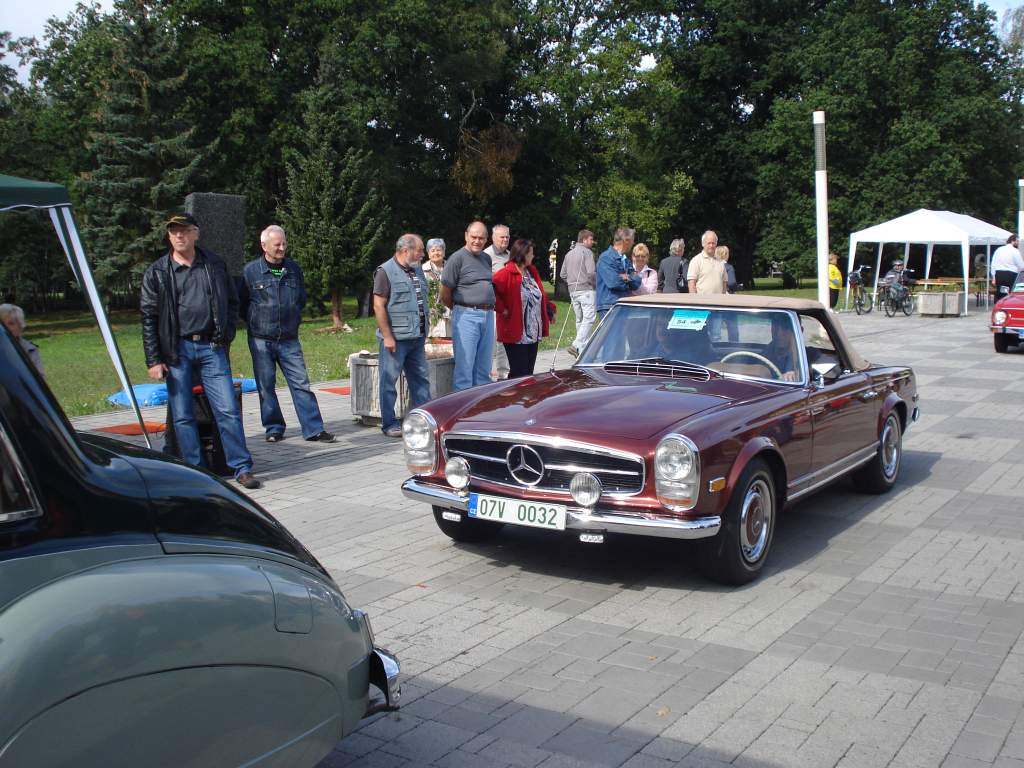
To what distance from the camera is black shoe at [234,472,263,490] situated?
7.97 m

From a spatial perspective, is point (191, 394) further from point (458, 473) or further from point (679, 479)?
point (679, 479)

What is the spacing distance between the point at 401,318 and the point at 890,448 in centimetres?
450

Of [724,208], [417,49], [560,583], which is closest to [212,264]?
[560,583]

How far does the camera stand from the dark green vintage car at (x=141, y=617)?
7.02ft

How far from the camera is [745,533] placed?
18.2ft

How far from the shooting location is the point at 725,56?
165 feet

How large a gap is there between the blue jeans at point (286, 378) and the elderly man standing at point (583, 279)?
5.77 metres

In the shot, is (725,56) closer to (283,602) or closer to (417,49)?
(417,49)

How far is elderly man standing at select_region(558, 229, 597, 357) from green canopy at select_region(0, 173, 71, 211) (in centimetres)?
870

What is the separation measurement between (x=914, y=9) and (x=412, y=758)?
159 ft

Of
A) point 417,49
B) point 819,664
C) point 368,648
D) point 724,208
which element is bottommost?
point 819,664

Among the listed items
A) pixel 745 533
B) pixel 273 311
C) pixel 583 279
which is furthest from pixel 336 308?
pixel 745 533

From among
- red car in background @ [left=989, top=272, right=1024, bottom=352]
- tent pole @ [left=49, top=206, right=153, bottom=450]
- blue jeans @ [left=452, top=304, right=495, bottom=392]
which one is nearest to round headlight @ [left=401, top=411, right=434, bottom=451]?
tent pole @ [left=49, top=206, right=153, bottom=450]

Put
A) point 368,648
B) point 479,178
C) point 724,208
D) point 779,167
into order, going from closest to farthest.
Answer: point 368,648 < point 479,178 < point 779,167 < point 724,208
